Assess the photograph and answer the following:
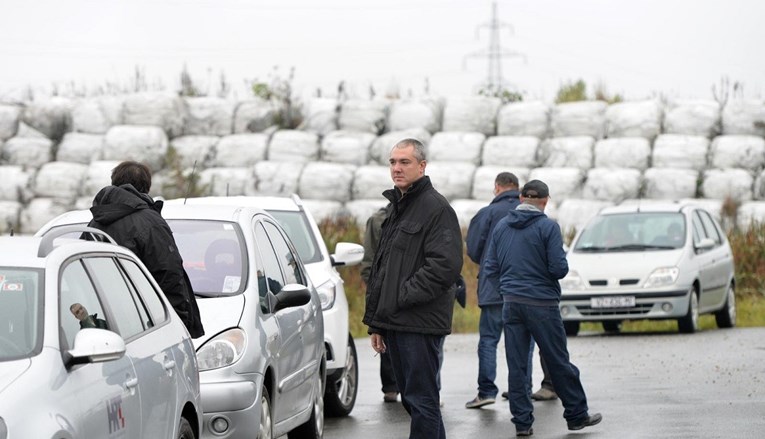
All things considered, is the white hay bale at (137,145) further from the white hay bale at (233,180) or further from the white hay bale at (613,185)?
the white hay bale at (613,185)

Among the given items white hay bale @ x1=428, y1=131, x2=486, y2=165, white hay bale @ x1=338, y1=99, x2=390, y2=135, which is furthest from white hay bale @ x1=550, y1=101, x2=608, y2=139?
white hay bale @ x1=338, y1=99, x2=390, y2=135

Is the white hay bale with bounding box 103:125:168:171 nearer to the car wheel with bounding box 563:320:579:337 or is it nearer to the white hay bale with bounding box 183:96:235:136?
the white hay bale with bounding box 183:96:235:136

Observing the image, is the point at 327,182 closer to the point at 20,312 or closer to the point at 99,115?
the point at 99,115

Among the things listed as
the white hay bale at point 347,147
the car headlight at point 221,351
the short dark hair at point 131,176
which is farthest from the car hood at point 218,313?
the white hay bale at point 347,147

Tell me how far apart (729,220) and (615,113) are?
7915mm

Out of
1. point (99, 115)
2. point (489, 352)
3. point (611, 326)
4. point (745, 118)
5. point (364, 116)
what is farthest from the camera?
point (99, 115)

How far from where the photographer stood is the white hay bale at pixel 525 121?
48094 mm

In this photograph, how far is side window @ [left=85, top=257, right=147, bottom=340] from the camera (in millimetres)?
7191

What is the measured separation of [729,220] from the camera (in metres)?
40.5

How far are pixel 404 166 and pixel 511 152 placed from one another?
37632mm

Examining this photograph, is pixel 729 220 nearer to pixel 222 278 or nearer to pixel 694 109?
pixel 694 109

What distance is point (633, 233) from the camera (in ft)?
77.2

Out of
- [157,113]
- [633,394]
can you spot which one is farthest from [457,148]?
[633,394]

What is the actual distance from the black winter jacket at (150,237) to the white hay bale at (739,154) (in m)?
36.5
